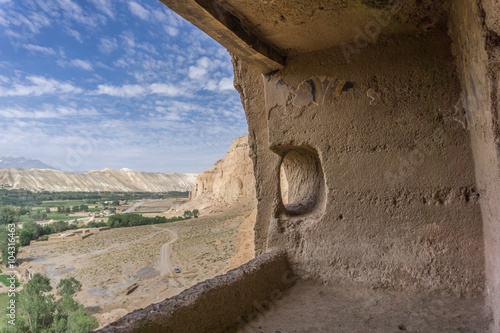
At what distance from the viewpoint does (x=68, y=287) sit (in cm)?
1599

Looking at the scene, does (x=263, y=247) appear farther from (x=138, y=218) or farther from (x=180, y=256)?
(x=138, y=218)

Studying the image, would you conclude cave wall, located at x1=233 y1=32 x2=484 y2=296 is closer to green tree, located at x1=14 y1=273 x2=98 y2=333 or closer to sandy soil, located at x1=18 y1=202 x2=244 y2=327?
green tree, located at x1=14 y1=273 x2=98 y2=333

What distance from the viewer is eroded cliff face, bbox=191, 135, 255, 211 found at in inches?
1271

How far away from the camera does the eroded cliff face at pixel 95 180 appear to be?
46806 mm

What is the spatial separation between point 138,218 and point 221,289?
38068mm

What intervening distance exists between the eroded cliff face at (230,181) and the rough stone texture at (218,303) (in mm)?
25853

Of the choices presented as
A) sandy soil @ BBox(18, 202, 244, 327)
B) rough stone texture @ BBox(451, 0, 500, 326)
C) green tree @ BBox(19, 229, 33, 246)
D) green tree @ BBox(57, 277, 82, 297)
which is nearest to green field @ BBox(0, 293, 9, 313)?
green tree @ BBox(57, 277, 82, 297)

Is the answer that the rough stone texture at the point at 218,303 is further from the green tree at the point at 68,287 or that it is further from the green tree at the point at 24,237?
the green tree at the point at 24,237

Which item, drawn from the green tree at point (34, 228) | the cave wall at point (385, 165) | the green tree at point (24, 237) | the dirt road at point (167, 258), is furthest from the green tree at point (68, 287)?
the cave wall at point (385, 165)

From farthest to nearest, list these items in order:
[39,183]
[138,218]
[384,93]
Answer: [39,183], [138,218], [384,93]

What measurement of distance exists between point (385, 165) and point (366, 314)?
1490mm

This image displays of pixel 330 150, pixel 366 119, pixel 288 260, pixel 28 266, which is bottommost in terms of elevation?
pixel 28 266

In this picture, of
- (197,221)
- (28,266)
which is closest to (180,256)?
(28,266)

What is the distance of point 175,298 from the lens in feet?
6.65
